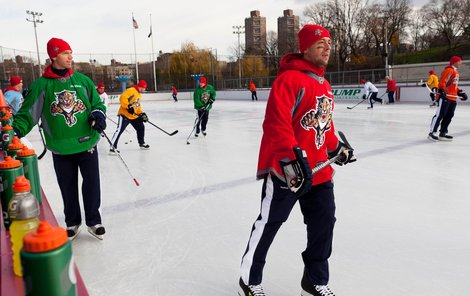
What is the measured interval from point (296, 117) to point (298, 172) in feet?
1.02

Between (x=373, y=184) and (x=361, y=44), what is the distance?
140 feet

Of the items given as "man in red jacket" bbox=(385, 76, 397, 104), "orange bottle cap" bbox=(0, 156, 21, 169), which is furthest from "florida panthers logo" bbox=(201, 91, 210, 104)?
"man in red jacket" bbox=(385, 76, 397, 104)

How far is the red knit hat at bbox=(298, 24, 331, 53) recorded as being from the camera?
1853 mm

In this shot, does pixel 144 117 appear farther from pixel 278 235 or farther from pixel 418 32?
pixel 418 32

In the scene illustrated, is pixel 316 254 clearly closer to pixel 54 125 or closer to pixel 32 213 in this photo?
pixel 32 213

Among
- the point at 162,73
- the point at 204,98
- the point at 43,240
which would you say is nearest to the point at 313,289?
the point at 43,240

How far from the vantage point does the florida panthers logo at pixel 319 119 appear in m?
1.89

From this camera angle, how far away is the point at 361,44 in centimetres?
4344

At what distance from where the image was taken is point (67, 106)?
277cm

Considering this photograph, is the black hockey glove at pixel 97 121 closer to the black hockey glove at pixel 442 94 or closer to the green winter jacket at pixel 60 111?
the green winter jacket at pixel 60 111

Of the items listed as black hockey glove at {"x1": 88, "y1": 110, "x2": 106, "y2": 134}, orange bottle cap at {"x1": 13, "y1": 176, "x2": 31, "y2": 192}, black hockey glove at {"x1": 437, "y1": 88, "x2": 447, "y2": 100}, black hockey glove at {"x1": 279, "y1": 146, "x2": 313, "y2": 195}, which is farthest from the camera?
black hockey glove at {"x1": 437, "y1": 88, "x2": 447, "y2": 100}

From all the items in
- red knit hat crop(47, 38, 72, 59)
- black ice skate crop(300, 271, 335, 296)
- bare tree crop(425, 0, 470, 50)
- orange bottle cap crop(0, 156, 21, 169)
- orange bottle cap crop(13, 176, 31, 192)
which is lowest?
black ice skate crop(300, 271, 335, 296)

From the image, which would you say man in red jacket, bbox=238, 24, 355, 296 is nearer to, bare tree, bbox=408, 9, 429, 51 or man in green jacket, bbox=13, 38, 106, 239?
man in green jacket, bbox=13, 38, 106, 239

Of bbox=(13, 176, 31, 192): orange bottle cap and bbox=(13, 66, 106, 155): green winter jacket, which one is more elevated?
bbox=(13, 66, 106, 155): green winter jacket
